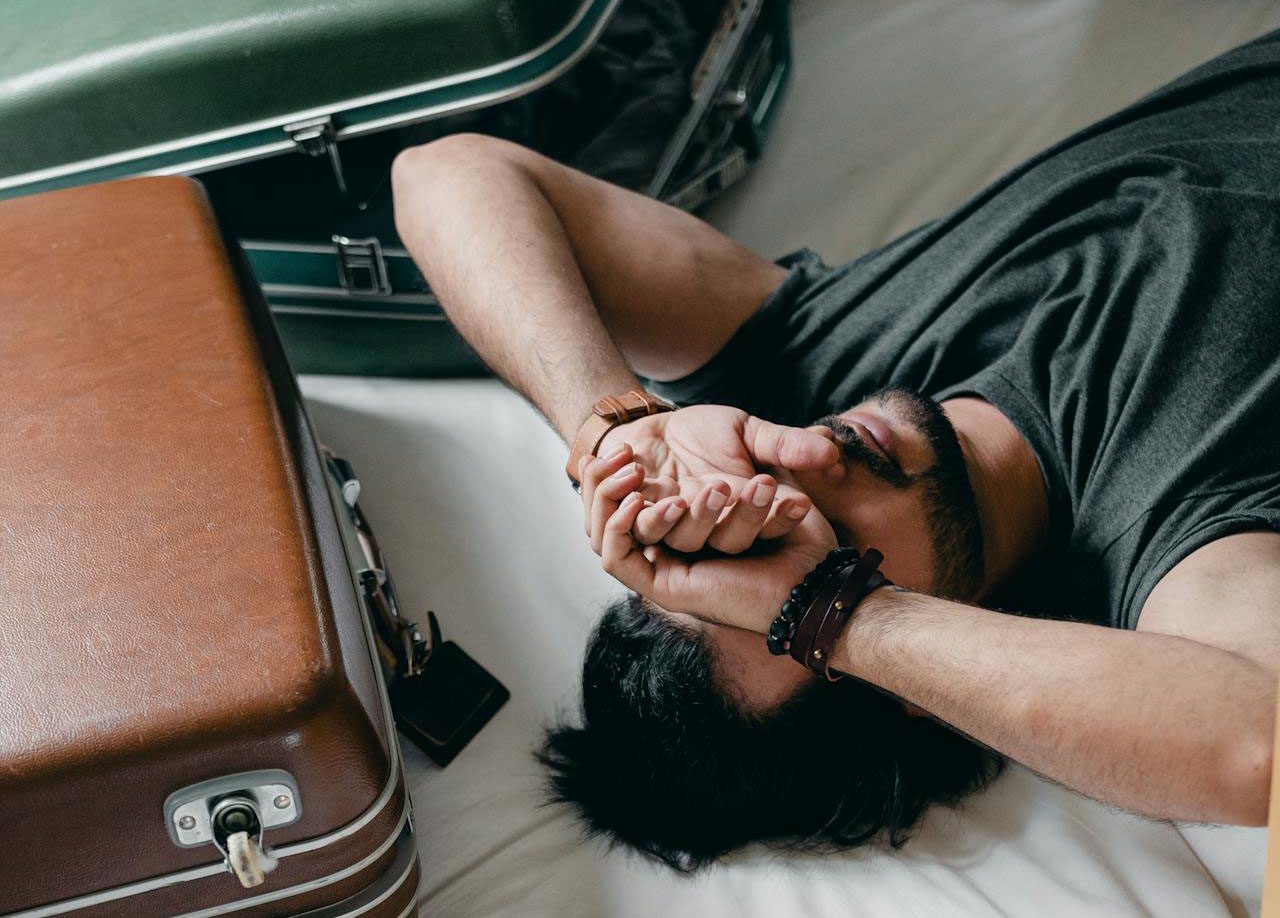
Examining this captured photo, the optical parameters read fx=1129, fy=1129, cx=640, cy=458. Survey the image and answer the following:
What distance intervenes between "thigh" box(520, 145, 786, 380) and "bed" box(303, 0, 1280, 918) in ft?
0.56

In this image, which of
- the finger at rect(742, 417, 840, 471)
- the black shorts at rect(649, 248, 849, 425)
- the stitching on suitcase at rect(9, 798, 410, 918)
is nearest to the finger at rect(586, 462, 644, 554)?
the finger at rect(742, 417, 840, 471)

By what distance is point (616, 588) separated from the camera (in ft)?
3.66

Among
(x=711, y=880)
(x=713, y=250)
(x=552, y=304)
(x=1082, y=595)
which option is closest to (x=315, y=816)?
(x=711, y=880)

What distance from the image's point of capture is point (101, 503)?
78 cm

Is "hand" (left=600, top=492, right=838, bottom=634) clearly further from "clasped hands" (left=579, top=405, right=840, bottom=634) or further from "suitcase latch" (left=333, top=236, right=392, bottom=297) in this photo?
"suitcase latch" (left=333, top=236, right=392, bottom=297)

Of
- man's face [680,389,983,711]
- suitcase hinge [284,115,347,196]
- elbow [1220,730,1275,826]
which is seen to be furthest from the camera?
suitcase hinge [284,115,347,196]

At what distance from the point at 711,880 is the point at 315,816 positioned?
336 mm

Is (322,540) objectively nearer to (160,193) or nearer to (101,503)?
(101,503)

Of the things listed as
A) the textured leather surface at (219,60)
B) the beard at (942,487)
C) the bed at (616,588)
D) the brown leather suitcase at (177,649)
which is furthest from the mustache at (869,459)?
the textured leather surface at (219,60)

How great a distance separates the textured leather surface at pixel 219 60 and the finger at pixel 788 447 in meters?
0.49

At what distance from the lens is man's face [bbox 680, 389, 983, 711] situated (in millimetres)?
882

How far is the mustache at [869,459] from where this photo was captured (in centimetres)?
92

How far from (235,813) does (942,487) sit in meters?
0.59

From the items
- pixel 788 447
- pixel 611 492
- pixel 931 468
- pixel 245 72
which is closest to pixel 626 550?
pixel 611 492
